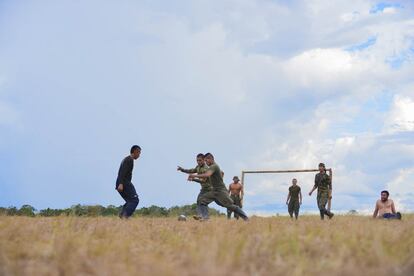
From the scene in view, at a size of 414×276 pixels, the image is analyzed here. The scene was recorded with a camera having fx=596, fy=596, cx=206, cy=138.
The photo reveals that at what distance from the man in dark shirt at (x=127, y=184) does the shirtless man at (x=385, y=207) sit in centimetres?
678

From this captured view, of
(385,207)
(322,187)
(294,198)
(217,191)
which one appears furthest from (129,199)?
(294,198)

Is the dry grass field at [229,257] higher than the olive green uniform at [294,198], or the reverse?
the olive green uniform at [294,198]

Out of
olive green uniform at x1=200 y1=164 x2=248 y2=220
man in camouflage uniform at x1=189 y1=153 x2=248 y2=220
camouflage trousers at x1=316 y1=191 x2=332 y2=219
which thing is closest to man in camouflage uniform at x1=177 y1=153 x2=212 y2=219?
man in camouflage uniform at x1=189 y1=153 x2=248 y2=220

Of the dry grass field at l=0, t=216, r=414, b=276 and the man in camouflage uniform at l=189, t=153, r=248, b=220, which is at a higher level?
the man in camouflage uniform at l=189, t=153, r=248, b=220

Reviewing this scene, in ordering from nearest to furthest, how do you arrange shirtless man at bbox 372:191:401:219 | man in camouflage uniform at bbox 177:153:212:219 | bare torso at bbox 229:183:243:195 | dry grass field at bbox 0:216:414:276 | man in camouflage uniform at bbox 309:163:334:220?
dry grass field at bbox 0:216:414:276, man in camouflage uniform at bbox 177:153:212:219, shirtless man at bbox 372:191:401:219, man in camouflage uniform at bbox 309:163:334:220, bare torso at bbox 229:183:243:195

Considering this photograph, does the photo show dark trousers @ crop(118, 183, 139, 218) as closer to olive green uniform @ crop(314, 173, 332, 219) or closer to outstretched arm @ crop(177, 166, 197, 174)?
outstretched arm @ crop(177, 166, 197, 174)

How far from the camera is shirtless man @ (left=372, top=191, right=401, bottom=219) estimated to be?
16234 mm

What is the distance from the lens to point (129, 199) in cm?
1386

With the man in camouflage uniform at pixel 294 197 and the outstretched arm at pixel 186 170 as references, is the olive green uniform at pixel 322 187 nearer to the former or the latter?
the man in camouflage uniform at pixel 294 197

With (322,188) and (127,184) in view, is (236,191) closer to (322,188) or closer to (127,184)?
(322,188)

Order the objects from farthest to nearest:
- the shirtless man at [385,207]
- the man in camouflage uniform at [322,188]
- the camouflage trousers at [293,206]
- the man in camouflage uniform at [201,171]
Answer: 1. the camouflage trousers at [293,206]
2. the man in camouflage uniform at [322,188]
3. the shirtless man at [385,207]
4. the man in camouflage uniform at [201,171]

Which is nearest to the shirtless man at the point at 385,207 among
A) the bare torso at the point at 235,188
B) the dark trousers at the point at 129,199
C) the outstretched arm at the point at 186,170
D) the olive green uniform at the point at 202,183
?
the olive green uniform at the point at 202,183

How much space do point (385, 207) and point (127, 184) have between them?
7.38m

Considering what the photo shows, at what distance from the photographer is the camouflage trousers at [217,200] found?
13.8m
